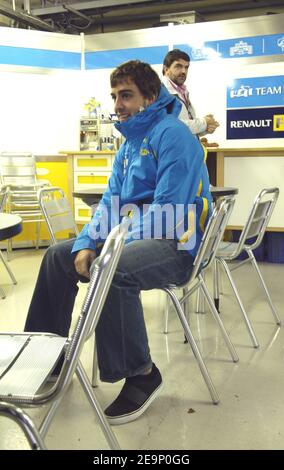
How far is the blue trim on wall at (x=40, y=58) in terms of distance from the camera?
5.76m

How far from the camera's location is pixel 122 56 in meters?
6.23

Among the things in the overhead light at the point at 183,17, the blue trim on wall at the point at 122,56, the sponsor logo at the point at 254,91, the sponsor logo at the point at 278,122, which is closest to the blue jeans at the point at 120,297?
the sponsor logo at the point at 278,122

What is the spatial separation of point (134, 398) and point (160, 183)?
791mm

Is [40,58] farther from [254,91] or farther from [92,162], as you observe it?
→ [254,91]

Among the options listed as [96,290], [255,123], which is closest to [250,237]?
[96,290]

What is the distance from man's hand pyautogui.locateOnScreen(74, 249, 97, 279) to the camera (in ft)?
6.24

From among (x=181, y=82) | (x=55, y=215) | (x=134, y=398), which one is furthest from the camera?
(x=181, y=82)

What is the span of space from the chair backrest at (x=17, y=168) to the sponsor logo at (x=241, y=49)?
96.4 inches

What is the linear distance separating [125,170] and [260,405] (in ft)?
3.48

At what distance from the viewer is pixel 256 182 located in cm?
470

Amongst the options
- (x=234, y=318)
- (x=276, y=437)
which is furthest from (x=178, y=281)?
(x=234, y=318)

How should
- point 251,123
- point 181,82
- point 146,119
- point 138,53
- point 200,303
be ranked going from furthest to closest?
point 138,53 → point 251,123 → point 181,82 → point 200,303 → point 146,119

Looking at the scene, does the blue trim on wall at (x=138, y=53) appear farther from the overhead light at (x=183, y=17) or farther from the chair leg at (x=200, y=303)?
the chair leg at (x=200, y=303)

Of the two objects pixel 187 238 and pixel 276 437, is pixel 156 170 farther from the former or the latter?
pixel 276 437
